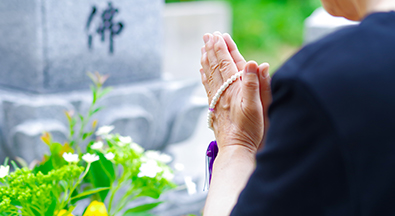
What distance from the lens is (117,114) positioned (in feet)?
6.49

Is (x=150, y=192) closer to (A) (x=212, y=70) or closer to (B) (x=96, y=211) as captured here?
(B) (x=96, y=211)

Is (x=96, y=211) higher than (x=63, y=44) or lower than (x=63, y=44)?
lower

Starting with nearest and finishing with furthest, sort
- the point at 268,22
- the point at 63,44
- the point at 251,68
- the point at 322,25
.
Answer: the point at 251,68
the point at 63,44
the point at 322,25
the point at 268,22

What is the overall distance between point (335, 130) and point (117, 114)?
158 centimetres

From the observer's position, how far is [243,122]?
815 mm

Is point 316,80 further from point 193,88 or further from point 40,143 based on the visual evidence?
point 193,88

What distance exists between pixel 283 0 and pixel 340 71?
8.61m

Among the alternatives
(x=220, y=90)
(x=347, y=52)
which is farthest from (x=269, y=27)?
(x=347, y=52)

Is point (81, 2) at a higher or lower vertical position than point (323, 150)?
higher

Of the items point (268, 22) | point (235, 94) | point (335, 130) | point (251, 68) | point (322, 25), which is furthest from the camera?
point (268, 22)

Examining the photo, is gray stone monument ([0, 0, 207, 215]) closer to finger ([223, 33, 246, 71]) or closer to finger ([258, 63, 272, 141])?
finger ([223, 33, 246, 71])

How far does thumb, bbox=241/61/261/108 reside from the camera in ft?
2.47

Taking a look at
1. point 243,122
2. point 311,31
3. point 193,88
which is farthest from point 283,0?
point 243,122

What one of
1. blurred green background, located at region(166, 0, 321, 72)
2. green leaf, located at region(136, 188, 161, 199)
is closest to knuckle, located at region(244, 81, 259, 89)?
green leaf, located at region(136, 188, 161, 199)
